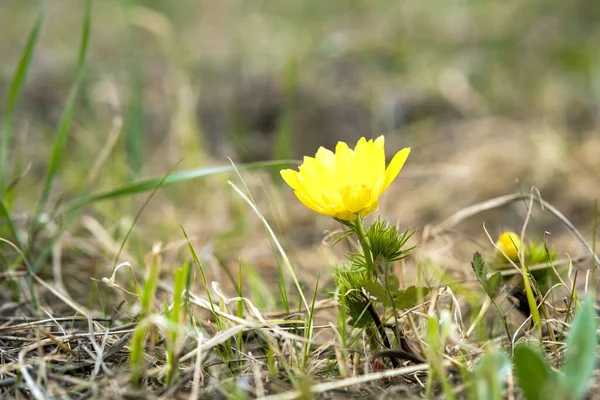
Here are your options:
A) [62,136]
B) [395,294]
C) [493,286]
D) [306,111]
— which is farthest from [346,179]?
[306,111]

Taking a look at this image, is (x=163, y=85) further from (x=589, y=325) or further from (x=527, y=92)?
(x=589, y=325)

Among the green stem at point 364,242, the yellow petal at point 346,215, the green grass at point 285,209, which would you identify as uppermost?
the yellow petal at point 346,215

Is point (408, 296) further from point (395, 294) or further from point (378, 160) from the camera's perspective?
point (378, 160)

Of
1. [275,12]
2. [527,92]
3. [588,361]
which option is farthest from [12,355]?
[275,12]

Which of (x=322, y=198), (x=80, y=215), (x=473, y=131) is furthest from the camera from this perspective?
(x=473, y=131)

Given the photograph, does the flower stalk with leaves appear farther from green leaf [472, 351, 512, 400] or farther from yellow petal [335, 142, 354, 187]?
green leaf [472, 351, 512, 400]

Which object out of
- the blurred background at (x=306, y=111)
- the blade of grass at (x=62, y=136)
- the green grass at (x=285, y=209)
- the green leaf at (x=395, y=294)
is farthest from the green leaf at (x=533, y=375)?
the blade of grass at (x=62, y=136)

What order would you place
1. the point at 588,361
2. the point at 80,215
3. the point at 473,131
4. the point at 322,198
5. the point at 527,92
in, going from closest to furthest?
1. the point at 588,361
2. the point at 322,198
3. the point at 80,215
4. the point at 473,131
5. the point at 527,92

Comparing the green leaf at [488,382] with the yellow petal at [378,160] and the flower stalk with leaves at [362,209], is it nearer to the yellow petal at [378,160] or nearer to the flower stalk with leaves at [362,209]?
the flower stalk with leaves at [362,209]

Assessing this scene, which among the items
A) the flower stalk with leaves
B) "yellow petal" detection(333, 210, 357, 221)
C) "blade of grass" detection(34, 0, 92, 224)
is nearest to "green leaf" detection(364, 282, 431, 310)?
the flower stalk with leaves
